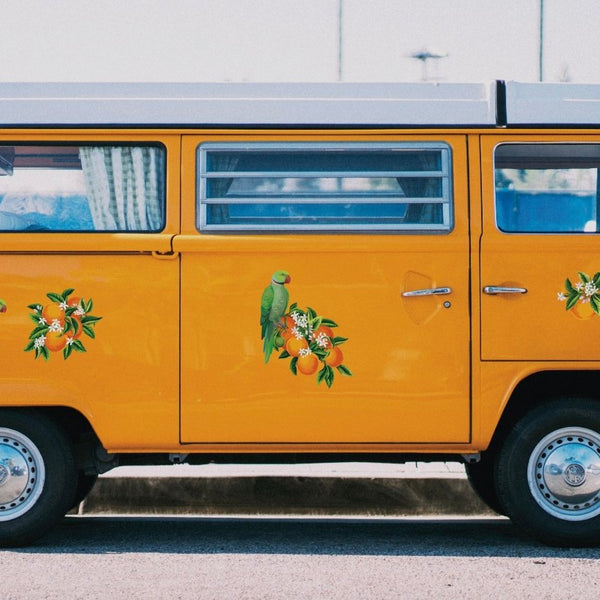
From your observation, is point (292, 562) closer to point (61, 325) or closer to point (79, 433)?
point (79, 433)

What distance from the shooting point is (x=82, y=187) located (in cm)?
659

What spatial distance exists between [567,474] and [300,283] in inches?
71.6

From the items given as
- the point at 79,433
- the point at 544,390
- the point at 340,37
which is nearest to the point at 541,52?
the point at 340,37

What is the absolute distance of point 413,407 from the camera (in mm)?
6387

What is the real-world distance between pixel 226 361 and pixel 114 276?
0.78 m

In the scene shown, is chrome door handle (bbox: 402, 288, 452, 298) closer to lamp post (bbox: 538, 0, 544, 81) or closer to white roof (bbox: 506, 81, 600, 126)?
white roof (bbox: 506, 81, 600, 126)

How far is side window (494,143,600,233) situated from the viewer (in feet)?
21.4

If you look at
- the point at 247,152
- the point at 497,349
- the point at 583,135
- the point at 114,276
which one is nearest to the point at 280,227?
the point at 247,152

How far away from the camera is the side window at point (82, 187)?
6527 mm

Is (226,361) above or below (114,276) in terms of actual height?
below

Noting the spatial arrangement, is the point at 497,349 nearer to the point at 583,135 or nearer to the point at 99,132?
the point at 583,135

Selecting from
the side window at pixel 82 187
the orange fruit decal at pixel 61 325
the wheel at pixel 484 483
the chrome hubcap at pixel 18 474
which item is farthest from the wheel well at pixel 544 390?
the chrome hubcap at pixel 18 474

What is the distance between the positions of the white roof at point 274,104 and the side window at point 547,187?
0.99 ft

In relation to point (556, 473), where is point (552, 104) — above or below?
above
